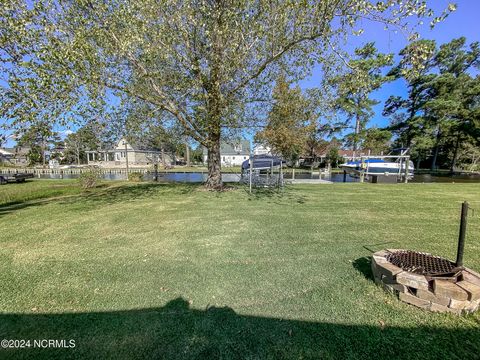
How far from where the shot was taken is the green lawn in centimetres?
202

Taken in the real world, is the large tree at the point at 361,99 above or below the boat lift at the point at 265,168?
above

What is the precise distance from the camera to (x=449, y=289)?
2.28 meters

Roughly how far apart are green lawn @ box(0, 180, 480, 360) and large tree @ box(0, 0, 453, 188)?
3.68 m

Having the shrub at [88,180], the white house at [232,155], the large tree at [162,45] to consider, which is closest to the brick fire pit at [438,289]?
the large tree at [162,45]

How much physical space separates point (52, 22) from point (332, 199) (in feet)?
32.1

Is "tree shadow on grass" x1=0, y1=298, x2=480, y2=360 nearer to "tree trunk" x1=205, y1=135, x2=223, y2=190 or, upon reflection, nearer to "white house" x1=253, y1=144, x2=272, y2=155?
"tree trunk" x1=205, y1=135, x2=223, y2=190

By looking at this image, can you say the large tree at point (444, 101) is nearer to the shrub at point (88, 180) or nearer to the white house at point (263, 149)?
the white house at point (263, 149)

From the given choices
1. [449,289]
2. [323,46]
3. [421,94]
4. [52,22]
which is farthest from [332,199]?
[421,94]

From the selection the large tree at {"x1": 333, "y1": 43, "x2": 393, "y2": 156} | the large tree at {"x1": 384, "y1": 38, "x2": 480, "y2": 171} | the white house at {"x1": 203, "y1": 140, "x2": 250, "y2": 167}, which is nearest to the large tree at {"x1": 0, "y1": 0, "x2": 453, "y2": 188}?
the large tree at {"x1": 333, "y1": 43, "x2": 393, "y2": 156}

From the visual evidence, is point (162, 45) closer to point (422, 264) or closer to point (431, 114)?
point (422, 264)

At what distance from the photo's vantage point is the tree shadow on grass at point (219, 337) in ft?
6.32

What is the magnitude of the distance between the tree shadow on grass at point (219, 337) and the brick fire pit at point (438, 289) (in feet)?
0.78

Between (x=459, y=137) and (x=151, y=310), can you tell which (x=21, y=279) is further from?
(x=459, y=137)

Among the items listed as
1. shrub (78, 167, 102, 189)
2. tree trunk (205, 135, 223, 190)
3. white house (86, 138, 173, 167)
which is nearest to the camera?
tree trunk (205, 135, 223, 190)
